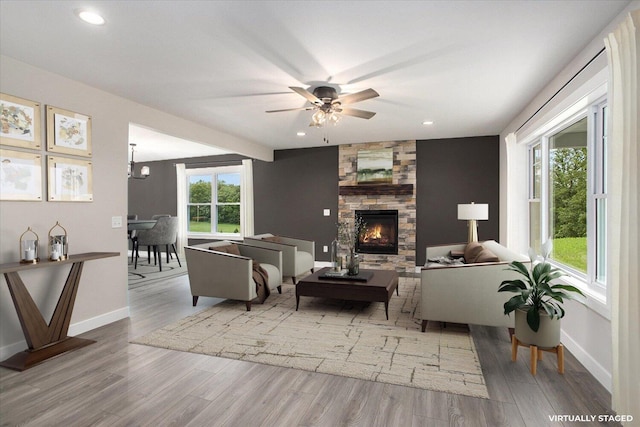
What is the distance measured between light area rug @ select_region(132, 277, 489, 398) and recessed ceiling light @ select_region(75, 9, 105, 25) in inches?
100

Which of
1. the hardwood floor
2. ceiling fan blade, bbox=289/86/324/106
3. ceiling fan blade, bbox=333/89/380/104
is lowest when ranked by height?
the hardwood floor

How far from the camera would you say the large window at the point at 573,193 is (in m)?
2.81

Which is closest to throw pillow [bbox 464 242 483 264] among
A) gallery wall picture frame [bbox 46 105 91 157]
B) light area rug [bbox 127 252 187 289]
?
gallery wall picture frame [bbox 46 105 91 157]

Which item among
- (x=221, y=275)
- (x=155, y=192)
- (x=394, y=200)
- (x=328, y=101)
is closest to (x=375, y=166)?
(x=394, y=200)

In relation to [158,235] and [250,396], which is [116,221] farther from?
[158,235]

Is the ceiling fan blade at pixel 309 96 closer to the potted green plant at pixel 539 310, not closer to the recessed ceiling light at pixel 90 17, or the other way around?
the recessed ceiling light at pixel 90 17

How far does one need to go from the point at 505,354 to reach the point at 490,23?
2557 mm

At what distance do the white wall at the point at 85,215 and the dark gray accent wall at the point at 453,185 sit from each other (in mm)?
4614

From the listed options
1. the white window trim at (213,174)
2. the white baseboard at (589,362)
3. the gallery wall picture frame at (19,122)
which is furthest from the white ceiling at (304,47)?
the white window trim at (213,174)

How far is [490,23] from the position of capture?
7.65 ft

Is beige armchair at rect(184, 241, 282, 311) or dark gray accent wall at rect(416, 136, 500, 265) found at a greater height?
dark gray accent wall at rect(416, 136, 500, 265)

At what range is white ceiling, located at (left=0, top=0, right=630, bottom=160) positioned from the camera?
7.14 ft

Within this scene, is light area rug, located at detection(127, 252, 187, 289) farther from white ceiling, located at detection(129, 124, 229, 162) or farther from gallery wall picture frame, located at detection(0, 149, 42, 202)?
gallery wall picture frame, located at detection(0, 149, 42, 202)

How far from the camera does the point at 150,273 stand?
6.43 metres
